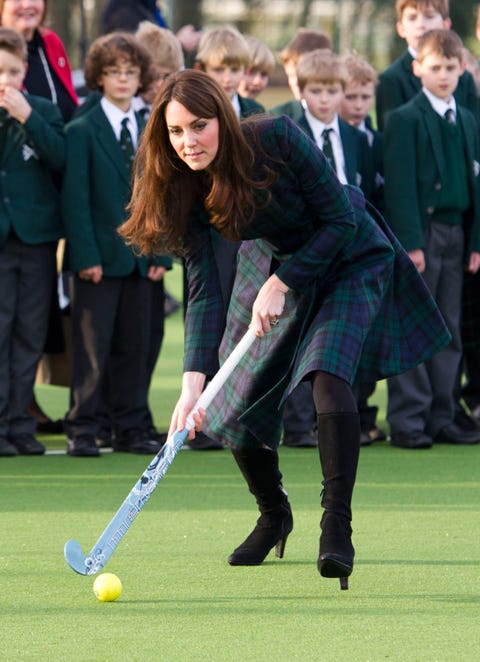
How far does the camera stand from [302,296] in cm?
463

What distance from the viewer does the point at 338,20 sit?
1147 inches

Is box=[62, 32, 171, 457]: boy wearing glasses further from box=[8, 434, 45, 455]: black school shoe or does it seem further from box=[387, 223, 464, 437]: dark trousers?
box=[387, 223, 464, 437]: dark trousers

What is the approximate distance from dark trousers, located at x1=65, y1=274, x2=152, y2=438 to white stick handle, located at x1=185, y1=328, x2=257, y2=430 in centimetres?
269

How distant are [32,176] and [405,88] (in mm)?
1991

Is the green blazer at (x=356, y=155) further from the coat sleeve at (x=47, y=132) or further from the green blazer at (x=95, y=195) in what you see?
the coat sleeve at (x=47, y=132)

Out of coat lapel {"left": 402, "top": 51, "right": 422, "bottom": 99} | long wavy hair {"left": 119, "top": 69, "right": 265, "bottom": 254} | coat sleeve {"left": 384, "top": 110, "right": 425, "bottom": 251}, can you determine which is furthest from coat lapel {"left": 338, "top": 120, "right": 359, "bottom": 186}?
long wavy hair {"left": 119, "top": 69, "right": 265, "bottom": 254}

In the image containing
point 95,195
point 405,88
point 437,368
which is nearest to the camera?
point 95,195

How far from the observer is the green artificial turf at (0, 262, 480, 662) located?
4016 millimetres

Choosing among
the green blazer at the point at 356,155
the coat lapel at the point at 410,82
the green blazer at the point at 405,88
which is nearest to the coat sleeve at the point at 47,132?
the green blazer at the point at 356,155

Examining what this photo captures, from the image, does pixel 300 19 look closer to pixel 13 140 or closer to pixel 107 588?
pixel 13 140

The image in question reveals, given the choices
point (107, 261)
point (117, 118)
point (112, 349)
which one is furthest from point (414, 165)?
point (112, 349)

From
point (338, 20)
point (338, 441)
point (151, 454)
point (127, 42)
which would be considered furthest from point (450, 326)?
point (338, 20)

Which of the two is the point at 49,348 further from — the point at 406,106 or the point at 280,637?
the point at 280,637

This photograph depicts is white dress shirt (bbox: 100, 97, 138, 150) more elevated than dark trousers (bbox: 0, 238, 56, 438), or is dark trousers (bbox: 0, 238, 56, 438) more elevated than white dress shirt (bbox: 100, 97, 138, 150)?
white dress shirt (bbox: 100, 97, 138, 150)
